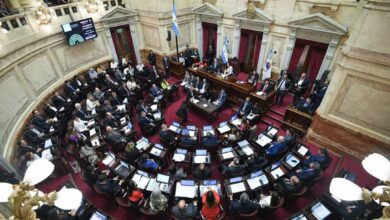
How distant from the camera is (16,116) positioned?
25.8 ft

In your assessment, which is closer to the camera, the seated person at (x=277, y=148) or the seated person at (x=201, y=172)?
the seated person at (x=201, y=172)

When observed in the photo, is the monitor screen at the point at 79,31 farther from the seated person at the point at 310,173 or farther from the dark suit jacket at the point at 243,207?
the seated person at the point at 310,173

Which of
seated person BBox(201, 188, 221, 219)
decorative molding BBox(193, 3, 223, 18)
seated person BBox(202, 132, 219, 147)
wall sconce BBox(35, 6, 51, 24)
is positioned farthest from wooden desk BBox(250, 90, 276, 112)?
wall sconce BBox(35, 6, 51, 24)

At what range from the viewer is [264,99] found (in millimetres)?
8945

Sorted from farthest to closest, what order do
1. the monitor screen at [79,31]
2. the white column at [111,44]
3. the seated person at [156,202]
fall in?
1. the white column at [111,44]
2. the monitor screen at [79,31]
3. the seated person at [156,202]

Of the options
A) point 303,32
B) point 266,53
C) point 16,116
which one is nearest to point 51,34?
point 16,116

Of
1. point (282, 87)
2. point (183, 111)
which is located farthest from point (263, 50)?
point (183, 111)

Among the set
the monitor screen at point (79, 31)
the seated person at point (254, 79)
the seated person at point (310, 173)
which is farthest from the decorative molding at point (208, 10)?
the seated person at point (310, 173)

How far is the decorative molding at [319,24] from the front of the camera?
8266 mm

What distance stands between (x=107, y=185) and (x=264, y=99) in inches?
260

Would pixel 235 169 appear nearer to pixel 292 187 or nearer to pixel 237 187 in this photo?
pixel 237 187

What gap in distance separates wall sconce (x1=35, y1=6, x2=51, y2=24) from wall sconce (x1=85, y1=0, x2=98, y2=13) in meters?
2.23

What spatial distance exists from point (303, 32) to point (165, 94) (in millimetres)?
6790

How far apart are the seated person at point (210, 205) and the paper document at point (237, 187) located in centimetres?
85
